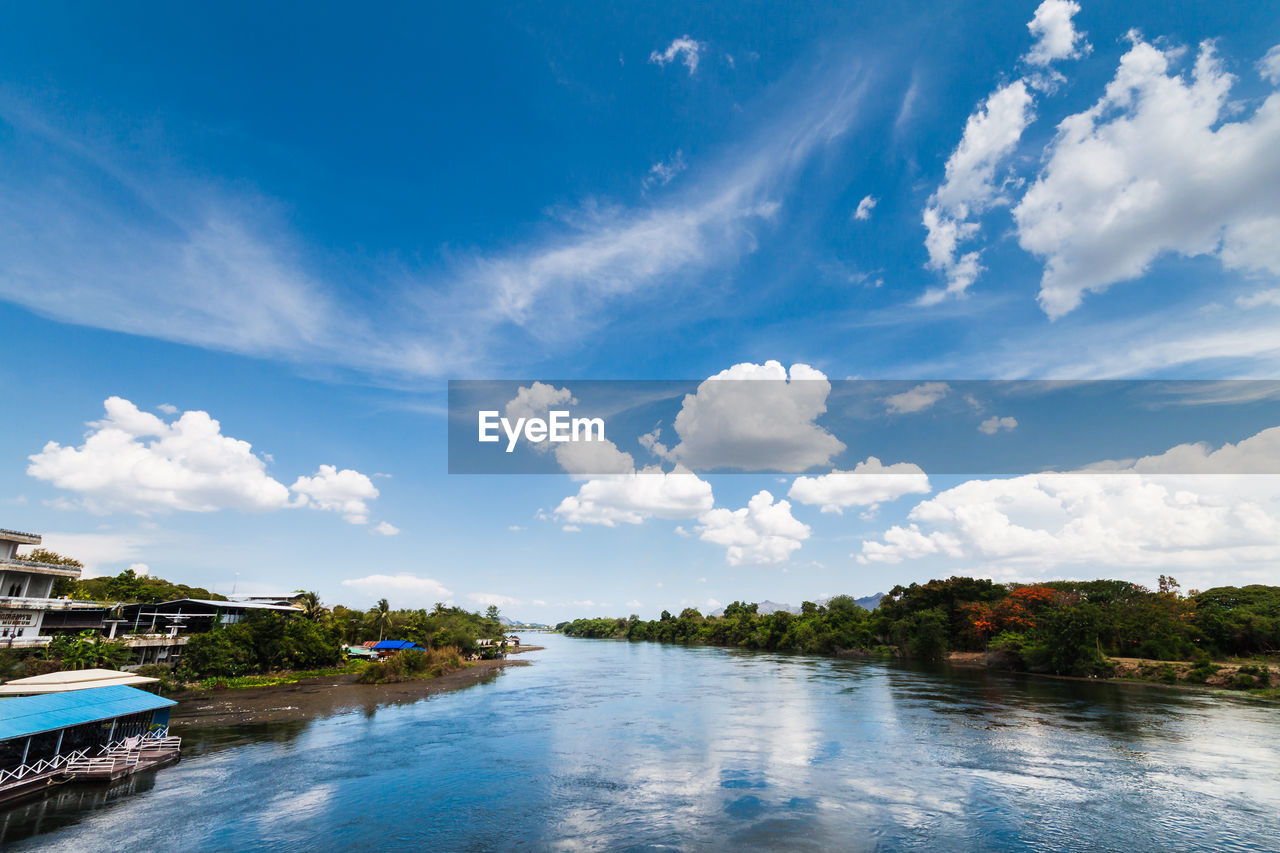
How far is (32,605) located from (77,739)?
2646 centimetres

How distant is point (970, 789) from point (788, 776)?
25.4 feet

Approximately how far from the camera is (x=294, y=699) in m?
43.8

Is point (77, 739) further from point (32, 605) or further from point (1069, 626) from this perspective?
point (1069, 626)

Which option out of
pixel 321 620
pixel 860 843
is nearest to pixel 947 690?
pixel 860 843

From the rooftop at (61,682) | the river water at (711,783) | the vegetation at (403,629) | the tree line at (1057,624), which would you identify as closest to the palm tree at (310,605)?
the vegetation at (403,629)

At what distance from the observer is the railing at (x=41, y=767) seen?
21.2 metres

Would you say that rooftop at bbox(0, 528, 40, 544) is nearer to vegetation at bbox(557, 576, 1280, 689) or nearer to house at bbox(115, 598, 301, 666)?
house at bbox(115, 598, 301, 666)

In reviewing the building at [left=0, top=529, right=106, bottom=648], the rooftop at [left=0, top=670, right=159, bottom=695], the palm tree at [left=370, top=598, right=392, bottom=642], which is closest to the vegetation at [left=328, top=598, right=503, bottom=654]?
the palm tree at [left=370, top=598, right=392, bottom=642]

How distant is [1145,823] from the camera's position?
20766mm

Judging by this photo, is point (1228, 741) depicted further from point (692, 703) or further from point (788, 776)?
point (692, 703)

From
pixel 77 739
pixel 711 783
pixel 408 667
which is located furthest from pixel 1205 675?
pixel 77 739

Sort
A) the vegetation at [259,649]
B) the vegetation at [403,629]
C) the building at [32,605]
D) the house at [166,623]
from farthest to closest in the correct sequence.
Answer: the vegetation at [403,629] < the vegetation at [259,649] < the house at [166,623] < the building at [32,605]

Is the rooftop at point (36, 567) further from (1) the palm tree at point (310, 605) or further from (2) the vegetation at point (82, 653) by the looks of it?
(1) the palm tree at point (310, 605)

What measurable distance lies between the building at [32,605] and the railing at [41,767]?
69.7 ft
